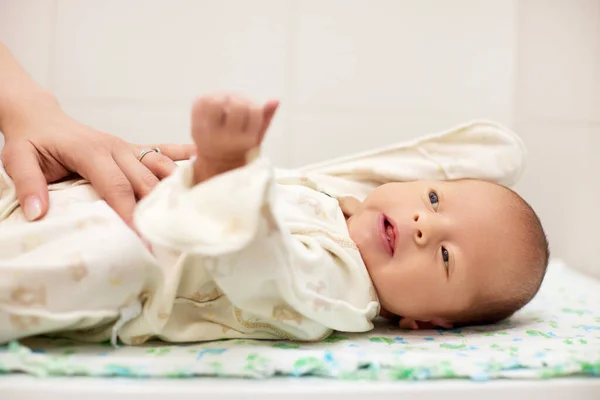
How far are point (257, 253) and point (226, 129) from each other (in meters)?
0.13

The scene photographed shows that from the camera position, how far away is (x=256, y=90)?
1176 millimetres

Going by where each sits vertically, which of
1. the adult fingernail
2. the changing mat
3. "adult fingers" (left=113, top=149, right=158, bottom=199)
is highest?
"adult fingers" (left=113, top=149, right=158, bottom=199)

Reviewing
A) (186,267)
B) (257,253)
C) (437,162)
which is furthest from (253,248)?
(437,162)

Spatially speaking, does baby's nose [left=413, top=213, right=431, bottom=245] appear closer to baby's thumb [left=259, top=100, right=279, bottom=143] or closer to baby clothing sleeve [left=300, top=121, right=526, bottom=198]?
baby clothing sleeve [left=300, top=121, right=526, bottom=198]

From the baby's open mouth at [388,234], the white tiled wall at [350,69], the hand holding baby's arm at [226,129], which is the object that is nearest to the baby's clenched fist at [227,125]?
the hand holding baby's arm at [226,129]

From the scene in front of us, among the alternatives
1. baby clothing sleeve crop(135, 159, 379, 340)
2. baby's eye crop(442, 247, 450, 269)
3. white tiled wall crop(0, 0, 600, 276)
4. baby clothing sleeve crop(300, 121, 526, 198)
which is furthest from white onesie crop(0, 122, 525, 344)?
white tiled wall crop(0, 0, 600, 276)

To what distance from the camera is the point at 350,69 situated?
3.92 feet

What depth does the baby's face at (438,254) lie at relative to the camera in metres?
0.80

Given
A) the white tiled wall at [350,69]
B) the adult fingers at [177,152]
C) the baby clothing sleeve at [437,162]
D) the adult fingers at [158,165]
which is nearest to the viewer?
the adult fingers at [158,165]

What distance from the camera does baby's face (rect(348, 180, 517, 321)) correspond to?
798mm

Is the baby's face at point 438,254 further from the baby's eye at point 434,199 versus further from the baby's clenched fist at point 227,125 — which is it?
the baby's clenched fist at point 227,125

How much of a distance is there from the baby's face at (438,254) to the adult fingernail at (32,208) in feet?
1.37

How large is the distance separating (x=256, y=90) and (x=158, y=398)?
770 mm

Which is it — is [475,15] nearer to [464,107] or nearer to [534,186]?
[464,107]
